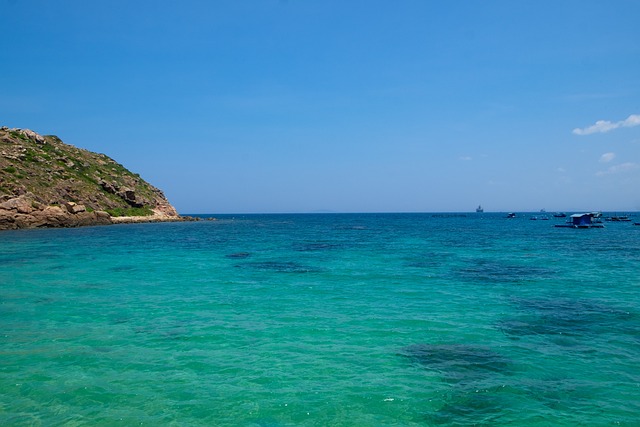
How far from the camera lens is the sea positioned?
1003 cm

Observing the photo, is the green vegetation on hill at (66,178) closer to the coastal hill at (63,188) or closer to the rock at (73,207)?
the coastal hill at (63,188)

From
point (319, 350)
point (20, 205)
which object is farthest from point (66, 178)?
point (319, 350)

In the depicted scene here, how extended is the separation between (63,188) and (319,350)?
338 feet

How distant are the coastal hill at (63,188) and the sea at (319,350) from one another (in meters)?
62.6

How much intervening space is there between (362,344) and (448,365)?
3283mm

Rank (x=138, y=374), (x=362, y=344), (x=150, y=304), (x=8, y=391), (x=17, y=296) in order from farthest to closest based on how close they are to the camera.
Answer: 1. (x=17, y=296)
2. (x=150, y=304)
3. (x=362, y=344)
4. (x=138, y=374)
5. (x=8, y=391)

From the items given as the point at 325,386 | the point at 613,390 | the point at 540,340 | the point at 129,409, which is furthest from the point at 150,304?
the point at 613,390

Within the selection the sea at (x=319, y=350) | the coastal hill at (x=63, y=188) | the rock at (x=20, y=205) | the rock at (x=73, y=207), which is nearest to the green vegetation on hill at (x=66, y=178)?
the coastal hill at (x=63, y=188)

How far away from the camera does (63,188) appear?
96.3m

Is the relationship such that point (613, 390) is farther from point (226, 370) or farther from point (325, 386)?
point (226, 370)

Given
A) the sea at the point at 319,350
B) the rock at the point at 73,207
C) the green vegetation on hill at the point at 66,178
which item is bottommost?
the sea at the point at 319,350

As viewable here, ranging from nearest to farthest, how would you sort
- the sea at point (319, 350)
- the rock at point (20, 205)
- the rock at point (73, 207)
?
the sea at point (319, 350)
the rock at point (20, 205)
the rock at point (73, 207)

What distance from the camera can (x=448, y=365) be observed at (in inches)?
504

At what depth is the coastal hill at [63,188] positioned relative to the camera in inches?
3201
